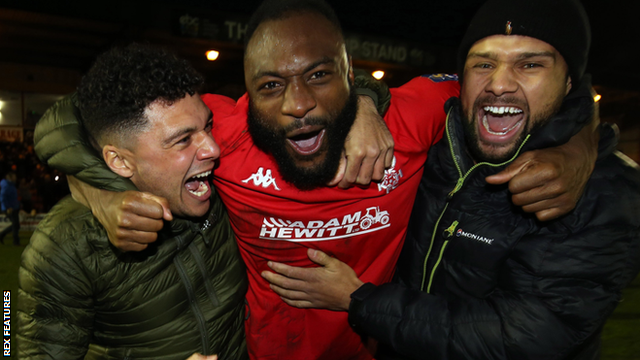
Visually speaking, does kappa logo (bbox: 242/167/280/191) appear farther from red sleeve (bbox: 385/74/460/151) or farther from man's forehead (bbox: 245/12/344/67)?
red sleeve (bbox: 385/74/460/151)

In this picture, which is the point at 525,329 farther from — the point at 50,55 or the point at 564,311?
the point at 50,55

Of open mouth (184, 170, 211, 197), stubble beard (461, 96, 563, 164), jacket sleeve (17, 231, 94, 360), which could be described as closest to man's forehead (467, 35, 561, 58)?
stubble beard (461, 96, 563, 164)

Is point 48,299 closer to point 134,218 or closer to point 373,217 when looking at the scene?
point 134,218

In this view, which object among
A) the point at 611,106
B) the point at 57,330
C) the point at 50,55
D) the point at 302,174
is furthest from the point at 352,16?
the point at 611,106

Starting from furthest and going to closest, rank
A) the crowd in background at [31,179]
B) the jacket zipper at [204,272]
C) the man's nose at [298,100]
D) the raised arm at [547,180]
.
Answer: the crowd in background at [31,179] → the jacket zipper at [204,272] → the man's nose at [298,100] → the raised arm at [547,180]

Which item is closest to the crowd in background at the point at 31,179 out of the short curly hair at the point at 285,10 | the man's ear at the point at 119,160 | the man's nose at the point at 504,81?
the man's ear at the point at 119,160

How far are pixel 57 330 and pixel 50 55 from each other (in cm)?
1116

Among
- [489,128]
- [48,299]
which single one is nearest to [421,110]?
[489,128]

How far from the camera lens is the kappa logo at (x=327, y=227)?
1.98m

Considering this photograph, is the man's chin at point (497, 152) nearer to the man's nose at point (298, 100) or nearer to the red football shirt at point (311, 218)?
the red football shirt at point (311, 218)

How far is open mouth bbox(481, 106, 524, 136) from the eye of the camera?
1.81m

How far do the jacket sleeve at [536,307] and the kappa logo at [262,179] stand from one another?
0.82 meters

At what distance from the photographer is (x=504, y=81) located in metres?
1.76

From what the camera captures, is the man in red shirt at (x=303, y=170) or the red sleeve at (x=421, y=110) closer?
the man in red shirt at (x=303, y=170)
